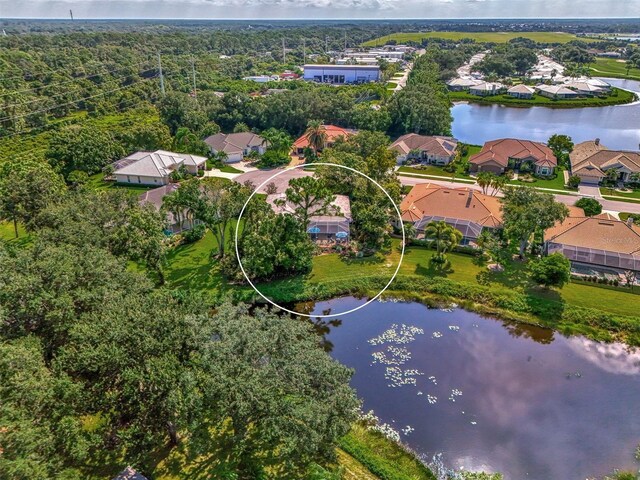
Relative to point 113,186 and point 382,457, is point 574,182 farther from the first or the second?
point 113,186

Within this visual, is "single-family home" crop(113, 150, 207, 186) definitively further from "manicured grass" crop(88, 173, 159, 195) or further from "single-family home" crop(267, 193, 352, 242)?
"single-family home" crop(267, 193, 352, 242)

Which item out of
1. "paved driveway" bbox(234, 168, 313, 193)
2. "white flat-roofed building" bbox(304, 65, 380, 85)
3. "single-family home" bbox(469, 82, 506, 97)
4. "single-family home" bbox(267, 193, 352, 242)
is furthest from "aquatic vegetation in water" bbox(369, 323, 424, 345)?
"white flat-roofed building" bbox(304, 65, 380, 85)

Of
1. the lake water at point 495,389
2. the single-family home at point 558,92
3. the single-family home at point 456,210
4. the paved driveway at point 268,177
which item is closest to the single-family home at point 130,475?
the lake water at point 495,389

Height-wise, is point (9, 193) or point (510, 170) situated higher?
point (9, 193)

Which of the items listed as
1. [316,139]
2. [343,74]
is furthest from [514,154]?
[343,74]

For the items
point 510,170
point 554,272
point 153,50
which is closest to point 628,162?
point 510,170

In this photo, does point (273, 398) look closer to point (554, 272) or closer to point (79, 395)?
point (79, 395)

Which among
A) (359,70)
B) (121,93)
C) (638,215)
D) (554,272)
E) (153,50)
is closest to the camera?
(554,272)
